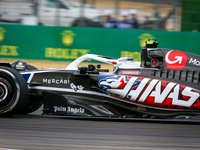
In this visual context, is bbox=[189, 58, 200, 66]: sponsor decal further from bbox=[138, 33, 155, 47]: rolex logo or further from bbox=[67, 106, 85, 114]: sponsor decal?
bbox=[138, 33, 155, 47]: rolex logo

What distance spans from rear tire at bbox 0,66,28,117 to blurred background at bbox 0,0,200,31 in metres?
6.79

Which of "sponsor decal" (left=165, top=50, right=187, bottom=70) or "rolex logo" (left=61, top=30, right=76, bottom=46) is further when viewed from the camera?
"rolex logo" (left=61, top=30, right=76, bottom=46)

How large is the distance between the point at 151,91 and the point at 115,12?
7002 millimetres

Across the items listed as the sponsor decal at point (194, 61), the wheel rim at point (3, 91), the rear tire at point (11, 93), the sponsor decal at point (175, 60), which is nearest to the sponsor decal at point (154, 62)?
the sponsor decal at point (175, 60)

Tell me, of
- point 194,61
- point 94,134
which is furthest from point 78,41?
point 94,134

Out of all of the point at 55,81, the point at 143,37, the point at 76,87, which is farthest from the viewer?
the point at 143,37

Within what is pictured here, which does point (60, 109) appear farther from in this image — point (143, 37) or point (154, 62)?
point (143, 37)

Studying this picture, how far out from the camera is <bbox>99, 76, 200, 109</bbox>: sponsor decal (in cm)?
520

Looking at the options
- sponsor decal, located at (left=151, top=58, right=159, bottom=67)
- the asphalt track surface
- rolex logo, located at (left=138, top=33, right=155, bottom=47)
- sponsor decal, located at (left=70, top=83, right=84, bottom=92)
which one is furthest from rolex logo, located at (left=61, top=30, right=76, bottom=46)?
sponsor decal, located at (left=151, top=58, right=159, bottom=67)

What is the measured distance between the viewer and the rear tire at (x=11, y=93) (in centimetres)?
546

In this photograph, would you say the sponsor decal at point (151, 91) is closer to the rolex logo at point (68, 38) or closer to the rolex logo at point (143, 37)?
the rolex logo at point (143, 37)

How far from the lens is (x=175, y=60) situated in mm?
5594

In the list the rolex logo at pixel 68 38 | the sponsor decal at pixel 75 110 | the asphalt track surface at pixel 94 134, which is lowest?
the asphalt track surface at pixel 94 134

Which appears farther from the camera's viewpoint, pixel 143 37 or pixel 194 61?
pixel 143 37
